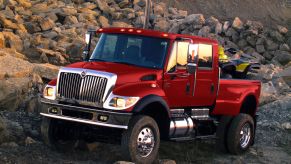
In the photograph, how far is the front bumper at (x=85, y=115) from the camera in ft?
28.9

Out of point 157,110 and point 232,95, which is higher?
point 232,95

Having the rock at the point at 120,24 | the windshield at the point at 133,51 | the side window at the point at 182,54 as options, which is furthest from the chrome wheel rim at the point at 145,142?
the rock at the point at 120,24

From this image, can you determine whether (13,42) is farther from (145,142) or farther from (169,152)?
(145,142)

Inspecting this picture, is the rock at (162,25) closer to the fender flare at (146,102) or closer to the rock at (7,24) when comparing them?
the rock at (7,24)

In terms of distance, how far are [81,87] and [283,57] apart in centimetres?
2830

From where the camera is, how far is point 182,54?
10.2 metres

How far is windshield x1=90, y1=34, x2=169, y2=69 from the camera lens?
32.4ft

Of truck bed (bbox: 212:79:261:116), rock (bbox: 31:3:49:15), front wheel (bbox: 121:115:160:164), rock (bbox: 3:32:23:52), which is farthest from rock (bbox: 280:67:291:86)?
rock (bbox: 31:3:49:15)

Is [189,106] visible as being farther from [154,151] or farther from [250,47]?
[250,47]

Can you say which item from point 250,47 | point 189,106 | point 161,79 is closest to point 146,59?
point 161,79

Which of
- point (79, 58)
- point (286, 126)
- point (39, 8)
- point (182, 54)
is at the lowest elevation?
point (286, 126)

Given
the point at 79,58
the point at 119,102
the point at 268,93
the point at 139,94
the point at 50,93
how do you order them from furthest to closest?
the point at 79,58
the point at 268,93
the point at 50,93
the point at 139,94
the point at 119,102

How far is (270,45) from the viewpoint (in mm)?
37250

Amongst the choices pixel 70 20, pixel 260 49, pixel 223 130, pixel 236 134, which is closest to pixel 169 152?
pixel 223 130
